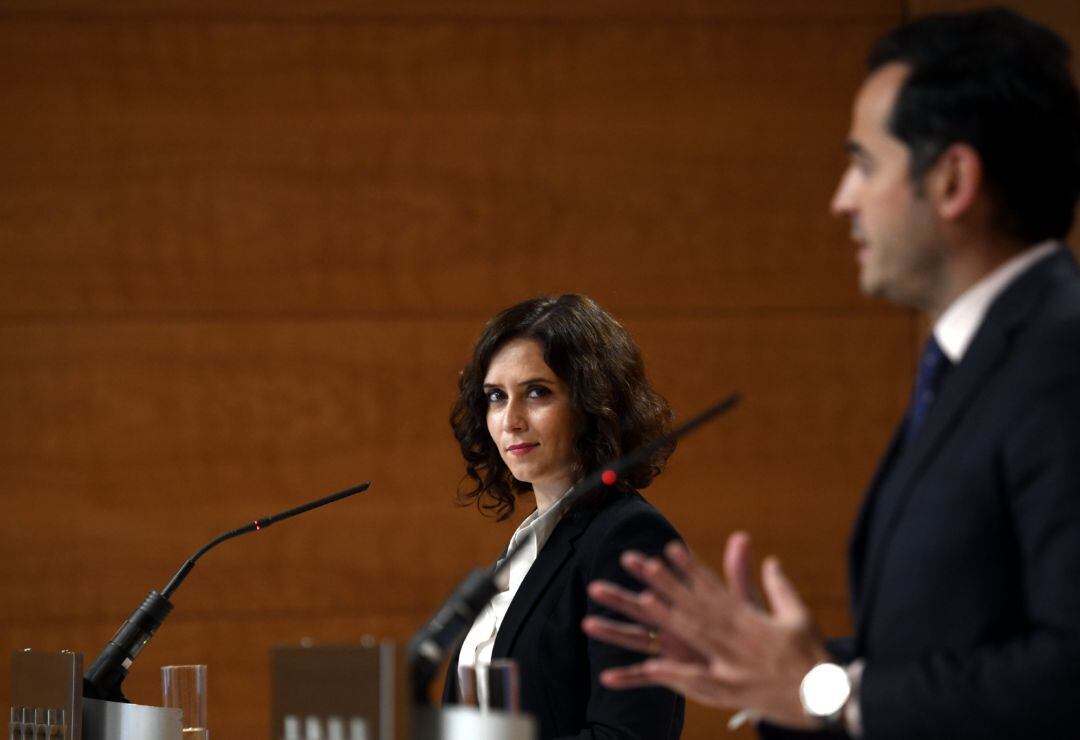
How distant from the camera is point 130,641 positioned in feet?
7.48

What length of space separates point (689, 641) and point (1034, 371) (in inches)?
16.0

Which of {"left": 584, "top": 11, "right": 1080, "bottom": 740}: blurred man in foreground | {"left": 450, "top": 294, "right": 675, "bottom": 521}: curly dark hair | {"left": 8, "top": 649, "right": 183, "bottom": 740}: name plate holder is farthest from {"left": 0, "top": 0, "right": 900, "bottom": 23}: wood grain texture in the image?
{"left": 584, "top": 11, "right": 1080, "bottom": 740}: blurred man in foreground

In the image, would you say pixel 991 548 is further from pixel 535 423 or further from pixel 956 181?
pixel 535 423

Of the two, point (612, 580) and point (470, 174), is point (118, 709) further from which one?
point (470, 174)

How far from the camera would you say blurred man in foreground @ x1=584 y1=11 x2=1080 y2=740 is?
48.3 inches

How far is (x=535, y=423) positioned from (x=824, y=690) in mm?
1326

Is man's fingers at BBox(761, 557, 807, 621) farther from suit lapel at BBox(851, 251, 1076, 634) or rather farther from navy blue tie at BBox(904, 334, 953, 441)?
navy blue tie at BBox(904, 334, 953, 441)

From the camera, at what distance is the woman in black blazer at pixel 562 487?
2254 mm

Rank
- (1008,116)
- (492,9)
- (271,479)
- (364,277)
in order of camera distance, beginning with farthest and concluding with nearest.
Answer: (492,9)
(364,277)
(271,479)
(1008,116)

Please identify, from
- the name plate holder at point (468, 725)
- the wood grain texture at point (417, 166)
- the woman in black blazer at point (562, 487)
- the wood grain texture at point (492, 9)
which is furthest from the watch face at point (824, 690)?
the wood grain texture at point (492, 9)

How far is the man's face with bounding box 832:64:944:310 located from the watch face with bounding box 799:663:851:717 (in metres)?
0.40

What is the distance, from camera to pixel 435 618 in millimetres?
1482

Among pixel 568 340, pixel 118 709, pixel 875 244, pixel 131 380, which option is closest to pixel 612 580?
pixel 568 340

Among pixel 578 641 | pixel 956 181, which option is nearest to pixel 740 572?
pixel 956 181
